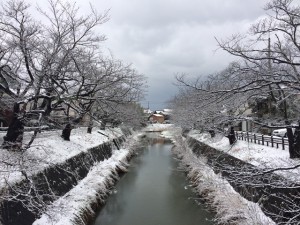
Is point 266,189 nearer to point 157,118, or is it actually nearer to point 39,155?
point 39,155

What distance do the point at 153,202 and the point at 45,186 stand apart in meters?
5.38

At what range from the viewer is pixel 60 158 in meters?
15.1

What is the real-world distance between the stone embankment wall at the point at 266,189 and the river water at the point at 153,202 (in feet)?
6.43

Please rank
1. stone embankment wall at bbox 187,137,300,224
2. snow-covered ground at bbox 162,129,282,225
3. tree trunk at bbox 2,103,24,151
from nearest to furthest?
stone embankment wall at bbox 187,137,300,224, snow-covered ground at bbox 162,129,282,225, tree trunk at bbox 2,103,24,151

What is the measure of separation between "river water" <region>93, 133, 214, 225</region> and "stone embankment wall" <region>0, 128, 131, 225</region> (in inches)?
73.0

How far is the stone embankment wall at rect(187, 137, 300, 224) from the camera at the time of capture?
213 inches

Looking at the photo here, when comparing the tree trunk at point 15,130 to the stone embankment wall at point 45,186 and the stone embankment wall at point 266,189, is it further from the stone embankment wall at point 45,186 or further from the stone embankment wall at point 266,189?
the stone embankment wall at point 266,189

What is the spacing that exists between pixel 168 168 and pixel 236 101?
18747 millimetres

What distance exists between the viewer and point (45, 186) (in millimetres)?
11805

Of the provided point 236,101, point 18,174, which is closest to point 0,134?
point 18,174

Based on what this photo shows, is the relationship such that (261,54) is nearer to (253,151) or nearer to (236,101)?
(236,101)

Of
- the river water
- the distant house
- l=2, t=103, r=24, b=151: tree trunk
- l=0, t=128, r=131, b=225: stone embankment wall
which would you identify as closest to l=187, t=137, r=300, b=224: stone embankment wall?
the river water

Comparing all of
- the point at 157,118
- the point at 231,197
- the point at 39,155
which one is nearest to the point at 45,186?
the point at 39,155

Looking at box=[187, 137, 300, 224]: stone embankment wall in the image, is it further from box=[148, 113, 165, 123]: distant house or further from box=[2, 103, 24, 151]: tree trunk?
box=[148, 113, 165, 123]: distant house
